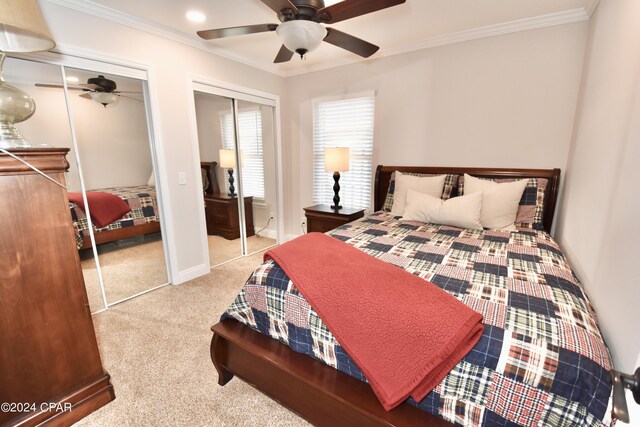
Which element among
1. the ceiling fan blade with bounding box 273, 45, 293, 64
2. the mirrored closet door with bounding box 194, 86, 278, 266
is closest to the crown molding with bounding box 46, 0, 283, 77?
the mirrored closet door with bounding box 194, 86, 278, 266

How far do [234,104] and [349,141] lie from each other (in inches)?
56.8

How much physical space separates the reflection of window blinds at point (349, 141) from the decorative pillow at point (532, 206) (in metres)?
1.57

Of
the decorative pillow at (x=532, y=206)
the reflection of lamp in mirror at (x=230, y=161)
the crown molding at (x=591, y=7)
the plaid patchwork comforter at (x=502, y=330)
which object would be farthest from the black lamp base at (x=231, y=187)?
the crown molding at (x=591, y=7)

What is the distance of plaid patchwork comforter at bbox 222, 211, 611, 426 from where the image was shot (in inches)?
34.0

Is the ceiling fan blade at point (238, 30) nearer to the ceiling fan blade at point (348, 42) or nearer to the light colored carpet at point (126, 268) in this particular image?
the ceiling fan blade at point (348, 42)

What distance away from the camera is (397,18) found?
234 centimetres

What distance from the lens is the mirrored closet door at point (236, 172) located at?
3.10m

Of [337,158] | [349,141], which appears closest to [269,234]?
[337,158]

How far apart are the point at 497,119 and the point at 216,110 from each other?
2885 mm

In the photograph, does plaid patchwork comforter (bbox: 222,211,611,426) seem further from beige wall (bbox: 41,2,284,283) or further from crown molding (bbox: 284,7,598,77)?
crown molding (bbox: 284,7,598,77)

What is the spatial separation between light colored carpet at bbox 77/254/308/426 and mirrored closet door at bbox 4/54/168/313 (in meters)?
0.31

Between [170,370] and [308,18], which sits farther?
[170,370]

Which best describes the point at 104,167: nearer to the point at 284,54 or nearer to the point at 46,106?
the point at 46,106

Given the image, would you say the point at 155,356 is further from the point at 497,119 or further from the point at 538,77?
the point at 538,77
